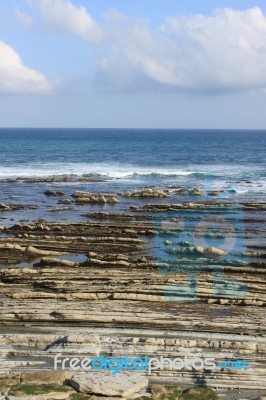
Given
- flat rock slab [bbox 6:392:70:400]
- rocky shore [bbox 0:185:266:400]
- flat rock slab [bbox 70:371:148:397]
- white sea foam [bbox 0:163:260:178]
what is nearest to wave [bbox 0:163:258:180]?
white sea foam [bbox 0:163:260:178]

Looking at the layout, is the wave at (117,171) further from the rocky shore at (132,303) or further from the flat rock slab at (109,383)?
the flat rock slab at (109,383)

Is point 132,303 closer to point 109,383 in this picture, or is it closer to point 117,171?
point 109,383

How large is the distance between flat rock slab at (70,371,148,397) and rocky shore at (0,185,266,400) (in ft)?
0.13

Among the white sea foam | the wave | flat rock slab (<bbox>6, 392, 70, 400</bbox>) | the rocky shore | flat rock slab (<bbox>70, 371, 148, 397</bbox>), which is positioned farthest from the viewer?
the white sea foam

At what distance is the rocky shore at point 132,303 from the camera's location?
19.7m

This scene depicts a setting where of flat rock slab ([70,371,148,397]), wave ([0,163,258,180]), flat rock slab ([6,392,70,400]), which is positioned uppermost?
wave ([0,163,258,180])

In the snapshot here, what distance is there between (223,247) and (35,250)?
1408cm

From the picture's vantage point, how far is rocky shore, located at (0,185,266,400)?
19.7 meters

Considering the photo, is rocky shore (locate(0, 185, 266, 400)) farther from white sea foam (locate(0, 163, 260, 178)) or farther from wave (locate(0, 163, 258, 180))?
white sea foam (locate(0, 163, 260, 178))

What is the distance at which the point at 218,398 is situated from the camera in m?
18.9

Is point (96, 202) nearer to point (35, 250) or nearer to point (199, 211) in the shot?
point (199, 211)

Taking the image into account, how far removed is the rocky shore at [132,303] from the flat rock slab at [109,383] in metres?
0.04

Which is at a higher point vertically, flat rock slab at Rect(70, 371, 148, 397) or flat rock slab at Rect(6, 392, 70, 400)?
flat rock slab at Rect(70, 371, 148, 397)

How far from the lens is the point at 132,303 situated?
27.2 meters
